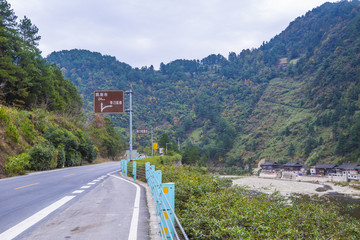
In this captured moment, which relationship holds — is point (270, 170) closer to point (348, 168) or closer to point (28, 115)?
point (348, 168)

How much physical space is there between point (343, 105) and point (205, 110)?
8028cm

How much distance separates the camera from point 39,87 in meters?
34.2

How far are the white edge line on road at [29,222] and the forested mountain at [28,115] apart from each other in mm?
10878

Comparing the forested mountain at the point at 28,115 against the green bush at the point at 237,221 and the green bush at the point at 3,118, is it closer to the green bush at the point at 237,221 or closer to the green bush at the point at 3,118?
the green bush at the point at 3,118

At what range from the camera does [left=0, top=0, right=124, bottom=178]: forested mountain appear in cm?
1973

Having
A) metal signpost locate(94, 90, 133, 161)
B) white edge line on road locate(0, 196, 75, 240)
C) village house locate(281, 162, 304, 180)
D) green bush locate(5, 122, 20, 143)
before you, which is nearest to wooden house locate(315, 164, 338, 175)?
village house locate(281, 162, 304, 180)

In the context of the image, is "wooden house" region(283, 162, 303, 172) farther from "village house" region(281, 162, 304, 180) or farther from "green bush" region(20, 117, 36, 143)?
"green bush" region(20, 117, 36, 143)

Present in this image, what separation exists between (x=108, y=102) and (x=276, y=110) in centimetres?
12960

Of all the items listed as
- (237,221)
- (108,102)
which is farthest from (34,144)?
(237,221)

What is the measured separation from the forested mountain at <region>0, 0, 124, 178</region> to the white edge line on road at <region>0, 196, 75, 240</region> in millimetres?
10878

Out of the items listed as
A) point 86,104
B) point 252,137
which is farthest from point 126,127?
point 252,137

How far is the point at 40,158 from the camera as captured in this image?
22.2 m

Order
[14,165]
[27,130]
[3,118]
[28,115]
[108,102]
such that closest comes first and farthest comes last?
1. [14,165]
2. [3,118]
3. [108,102]
4. [27,130]
5. [28,115]

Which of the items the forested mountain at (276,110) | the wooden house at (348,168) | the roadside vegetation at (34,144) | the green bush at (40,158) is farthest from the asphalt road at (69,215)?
the wooden house at (348,168)
